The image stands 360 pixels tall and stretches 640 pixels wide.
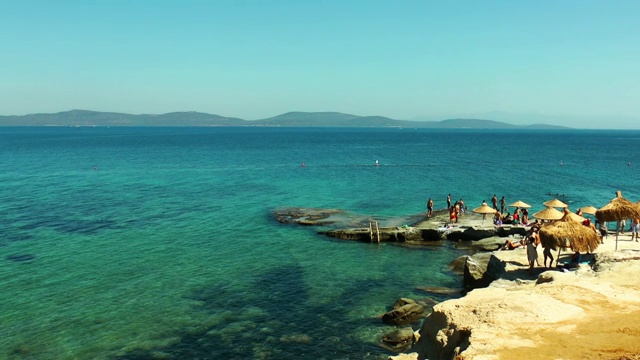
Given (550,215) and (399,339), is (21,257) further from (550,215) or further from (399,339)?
(550,215)

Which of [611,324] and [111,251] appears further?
[111,251]

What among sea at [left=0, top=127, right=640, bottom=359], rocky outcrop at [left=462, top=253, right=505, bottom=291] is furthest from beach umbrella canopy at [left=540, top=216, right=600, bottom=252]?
sea at [left=0, top=127, right=640, bottom=359]

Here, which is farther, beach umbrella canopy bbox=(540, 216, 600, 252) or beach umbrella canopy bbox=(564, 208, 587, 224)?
beach umbrella canopy bbox=(564, 208, 587, 224)

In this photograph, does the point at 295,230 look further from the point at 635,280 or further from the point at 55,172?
the point at 55,172

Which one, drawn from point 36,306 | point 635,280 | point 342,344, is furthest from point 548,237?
point 36,306

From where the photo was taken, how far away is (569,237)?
21.0 meters

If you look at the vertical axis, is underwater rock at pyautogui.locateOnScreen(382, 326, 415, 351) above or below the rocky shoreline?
below

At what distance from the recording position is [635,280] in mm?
17266

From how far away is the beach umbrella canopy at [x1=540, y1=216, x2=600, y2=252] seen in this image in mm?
20938

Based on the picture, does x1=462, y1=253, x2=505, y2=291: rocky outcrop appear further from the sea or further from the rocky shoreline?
→ the sea

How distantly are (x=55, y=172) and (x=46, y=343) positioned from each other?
68.1 meters

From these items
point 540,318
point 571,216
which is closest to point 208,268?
point 540,318

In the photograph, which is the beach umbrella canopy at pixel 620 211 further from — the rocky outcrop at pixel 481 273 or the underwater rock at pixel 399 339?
the underwater rock at pixel 399 339

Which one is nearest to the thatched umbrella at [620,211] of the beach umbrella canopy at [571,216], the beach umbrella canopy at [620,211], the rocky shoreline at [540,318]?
the beach umbrella canopy at [620,211]
